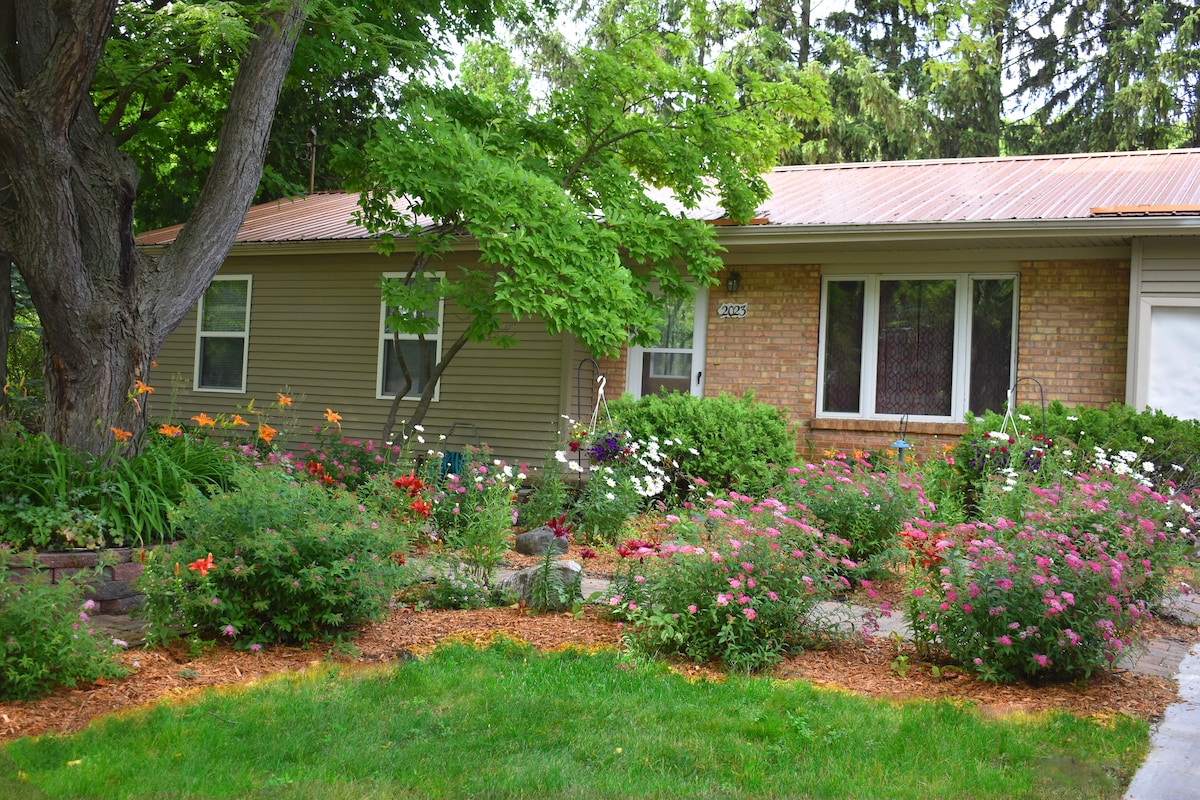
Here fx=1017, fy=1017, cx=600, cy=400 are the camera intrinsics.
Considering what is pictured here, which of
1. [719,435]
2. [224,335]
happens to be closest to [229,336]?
[224,335]

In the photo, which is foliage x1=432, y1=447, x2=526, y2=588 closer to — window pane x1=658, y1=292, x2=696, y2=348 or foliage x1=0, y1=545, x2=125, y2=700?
foliage x1=0, y1=545, x2=125, y2=700

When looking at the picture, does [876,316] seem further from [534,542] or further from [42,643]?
[42,643]

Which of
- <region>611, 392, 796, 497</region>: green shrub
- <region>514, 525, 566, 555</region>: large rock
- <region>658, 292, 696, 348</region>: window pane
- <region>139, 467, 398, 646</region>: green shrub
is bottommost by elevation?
<region>514, 525, 566, 555</region>: large rock

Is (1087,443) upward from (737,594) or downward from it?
upward

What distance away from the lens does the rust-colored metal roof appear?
381 inches

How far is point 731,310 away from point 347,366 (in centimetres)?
515

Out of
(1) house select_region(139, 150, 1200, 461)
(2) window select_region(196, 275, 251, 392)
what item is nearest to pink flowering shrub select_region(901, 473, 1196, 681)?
(1) house select_region(139, 150, 1200, 461)

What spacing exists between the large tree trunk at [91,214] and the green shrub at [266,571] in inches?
72.7

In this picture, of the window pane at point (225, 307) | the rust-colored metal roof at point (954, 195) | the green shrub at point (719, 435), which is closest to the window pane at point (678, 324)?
the rust-colored metal roof at point (954, 195)

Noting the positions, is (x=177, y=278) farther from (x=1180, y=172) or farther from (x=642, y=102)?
(x=1180, y=172)

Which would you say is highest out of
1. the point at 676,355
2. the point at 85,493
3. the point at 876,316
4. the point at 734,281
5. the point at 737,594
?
the point at 734,281

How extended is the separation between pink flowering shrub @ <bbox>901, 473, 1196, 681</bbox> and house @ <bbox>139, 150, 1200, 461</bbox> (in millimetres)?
4429

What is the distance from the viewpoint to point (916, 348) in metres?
10.4

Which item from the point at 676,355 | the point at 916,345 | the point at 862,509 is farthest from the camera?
the point at 676,355
